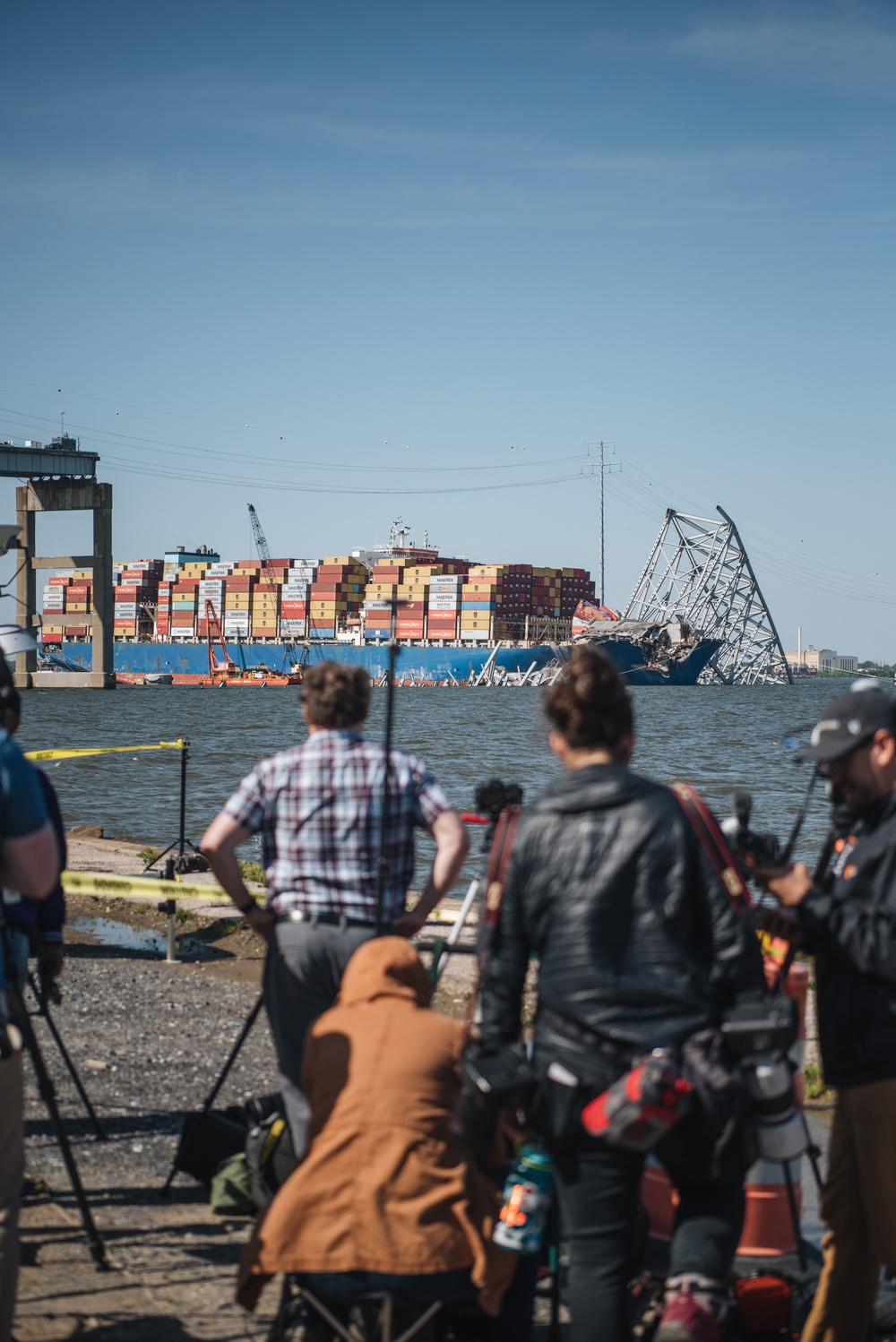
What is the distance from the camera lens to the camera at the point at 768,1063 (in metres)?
2.30

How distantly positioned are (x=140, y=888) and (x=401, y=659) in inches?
4014

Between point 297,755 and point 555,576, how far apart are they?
4867 inches

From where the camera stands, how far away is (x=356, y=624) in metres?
121

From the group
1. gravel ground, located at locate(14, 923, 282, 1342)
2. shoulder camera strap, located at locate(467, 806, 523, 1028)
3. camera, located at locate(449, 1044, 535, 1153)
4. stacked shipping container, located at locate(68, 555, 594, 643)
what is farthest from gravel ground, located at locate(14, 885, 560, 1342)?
stacked shipping container, located at locate(68, 555, 594, 643)

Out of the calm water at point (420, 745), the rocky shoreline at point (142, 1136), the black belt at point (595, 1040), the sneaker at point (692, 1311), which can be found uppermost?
the black belt at point (595, 1040)

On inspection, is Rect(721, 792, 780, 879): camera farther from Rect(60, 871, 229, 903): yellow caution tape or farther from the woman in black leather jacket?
Rect(60, 871, 229, 903): yellow caution tape

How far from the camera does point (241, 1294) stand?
2621 millimetres

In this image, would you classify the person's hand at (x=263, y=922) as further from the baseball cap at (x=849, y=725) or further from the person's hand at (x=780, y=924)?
the baseball cap at (x=849, y=725)

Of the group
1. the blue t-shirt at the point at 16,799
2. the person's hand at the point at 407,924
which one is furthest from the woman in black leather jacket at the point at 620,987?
the person's hand at the point at 407,924

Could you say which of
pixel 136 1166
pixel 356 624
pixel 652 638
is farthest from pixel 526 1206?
pixel 356 624

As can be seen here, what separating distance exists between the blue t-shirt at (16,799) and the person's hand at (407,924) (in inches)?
49.5

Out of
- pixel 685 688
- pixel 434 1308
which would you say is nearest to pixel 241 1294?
pixel 434 1308

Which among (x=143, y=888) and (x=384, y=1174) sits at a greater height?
(x=384, y=1174)

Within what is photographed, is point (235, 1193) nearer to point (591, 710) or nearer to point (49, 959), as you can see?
point (49, 959)
